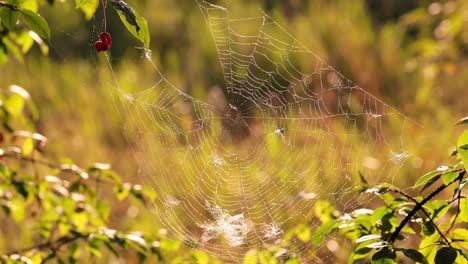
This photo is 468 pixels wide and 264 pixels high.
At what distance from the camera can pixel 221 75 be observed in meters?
8.60

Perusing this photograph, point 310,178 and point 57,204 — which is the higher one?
point 57,204

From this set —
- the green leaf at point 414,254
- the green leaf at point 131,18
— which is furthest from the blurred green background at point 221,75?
the green leaf at point 131,18

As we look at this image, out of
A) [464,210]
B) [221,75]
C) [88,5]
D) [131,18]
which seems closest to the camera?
[131,18]

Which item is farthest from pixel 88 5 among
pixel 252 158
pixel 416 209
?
pixel 252 158

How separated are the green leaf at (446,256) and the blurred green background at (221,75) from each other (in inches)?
128

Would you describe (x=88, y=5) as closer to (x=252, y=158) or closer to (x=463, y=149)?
(x=463, y=149)

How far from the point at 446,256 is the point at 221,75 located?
6.97 m

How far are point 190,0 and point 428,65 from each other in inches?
213

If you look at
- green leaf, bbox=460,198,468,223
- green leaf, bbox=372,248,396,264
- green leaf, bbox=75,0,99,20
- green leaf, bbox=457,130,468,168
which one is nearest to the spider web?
green leaf, bbox=75,0,99,20

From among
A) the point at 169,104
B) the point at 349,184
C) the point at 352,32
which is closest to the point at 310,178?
the point at 349,184

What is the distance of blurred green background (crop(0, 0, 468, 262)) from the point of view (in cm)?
620

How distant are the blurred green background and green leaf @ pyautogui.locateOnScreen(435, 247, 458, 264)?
3239 mm

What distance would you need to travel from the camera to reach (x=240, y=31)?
9.65 meters

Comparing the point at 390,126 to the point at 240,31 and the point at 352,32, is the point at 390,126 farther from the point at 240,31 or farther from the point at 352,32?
the point at 240,31
